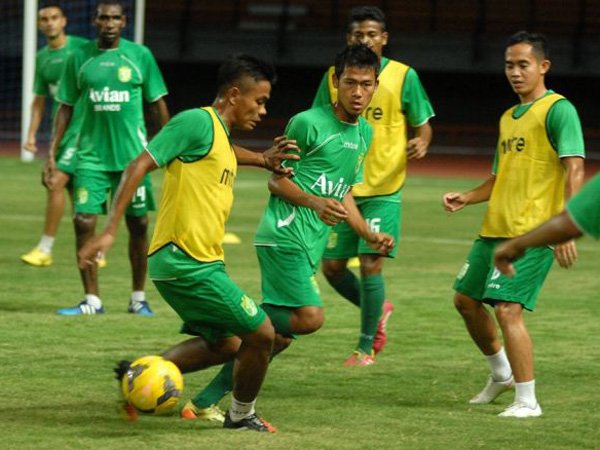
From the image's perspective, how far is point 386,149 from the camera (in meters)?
9.38

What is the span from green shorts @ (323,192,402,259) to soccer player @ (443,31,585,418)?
1494 millimetres

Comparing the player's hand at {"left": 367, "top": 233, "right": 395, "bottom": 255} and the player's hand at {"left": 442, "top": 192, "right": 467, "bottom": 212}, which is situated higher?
the player's hand at {"left": 442, "top": 192, "right": 467, "bottom": 212}

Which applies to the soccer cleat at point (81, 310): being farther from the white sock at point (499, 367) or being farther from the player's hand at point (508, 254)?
the player's hand at point (508, 254)

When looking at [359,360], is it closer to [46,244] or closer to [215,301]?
[215,301]

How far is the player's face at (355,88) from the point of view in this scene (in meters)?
7.48

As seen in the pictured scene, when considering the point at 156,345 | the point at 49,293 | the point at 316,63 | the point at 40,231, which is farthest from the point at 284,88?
the point at 156,345

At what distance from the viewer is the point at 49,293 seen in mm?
11469

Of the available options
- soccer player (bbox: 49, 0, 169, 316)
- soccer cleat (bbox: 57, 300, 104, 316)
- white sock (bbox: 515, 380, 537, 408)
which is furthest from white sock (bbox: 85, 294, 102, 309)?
white sock (bbox: 515, 380, 537, 408)

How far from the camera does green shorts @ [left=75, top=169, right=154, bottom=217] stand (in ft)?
34.8

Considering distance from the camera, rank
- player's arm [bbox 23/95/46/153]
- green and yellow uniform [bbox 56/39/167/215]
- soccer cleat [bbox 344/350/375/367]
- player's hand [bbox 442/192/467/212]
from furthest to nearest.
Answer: player's arm [bbox 23/95/46/153] → green and yellow uniform [bbox 56/39/167/215] → soccer cleat [bbox 344/350/375/367] → player's hand [bbox 442/192/467/212]

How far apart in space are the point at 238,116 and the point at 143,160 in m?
0.54

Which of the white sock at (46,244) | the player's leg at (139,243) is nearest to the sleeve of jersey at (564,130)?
the player's leg at (139,243)

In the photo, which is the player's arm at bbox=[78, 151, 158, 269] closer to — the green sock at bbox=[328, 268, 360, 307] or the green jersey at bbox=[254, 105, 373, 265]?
the green jersey at bbox=[254, 105, 373, 265]

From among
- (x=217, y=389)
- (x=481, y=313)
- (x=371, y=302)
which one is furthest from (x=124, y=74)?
(x=217, y=389)
